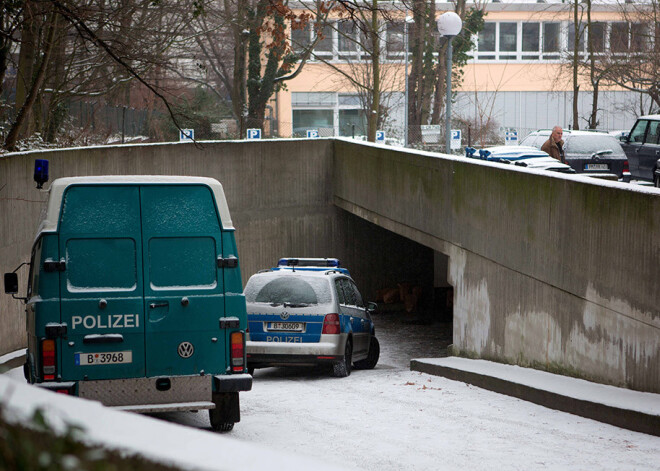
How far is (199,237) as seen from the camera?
8469mm

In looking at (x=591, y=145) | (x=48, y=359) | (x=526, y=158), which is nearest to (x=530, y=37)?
(x=591, y=145)

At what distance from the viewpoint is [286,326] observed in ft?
44.6

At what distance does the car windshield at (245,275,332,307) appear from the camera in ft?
45.0

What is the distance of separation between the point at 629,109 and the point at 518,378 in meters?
50.8

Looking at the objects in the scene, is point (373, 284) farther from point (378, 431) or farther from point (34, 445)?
point (34, 445)

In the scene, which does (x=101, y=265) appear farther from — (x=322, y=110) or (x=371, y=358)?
(x=322, y=110)

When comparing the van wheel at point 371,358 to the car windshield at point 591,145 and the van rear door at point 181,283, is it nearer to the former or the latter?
the van rear door at point 181,283

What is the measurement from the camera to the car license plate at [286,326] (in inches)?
535

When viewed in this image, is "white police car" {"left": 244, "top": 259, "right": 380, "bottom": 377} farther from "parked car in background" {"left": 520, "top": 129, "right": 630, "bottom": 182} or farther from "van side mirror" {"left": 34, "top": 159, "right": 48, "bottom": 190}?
"parked car in background" {"left": 520, "top": 129, "right": 630, "bottom": 182}

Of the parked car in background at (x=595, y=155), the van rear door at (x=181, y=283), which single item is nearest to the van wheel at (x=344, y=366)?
the van rear door at (x=181, y=283)

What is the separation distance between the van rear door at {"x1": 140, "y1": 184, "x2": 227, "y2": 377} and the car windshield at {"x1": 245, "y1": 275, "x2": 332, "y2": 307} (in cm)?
521

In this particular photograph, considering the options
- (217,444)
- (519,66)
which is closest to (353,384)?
(217,444)

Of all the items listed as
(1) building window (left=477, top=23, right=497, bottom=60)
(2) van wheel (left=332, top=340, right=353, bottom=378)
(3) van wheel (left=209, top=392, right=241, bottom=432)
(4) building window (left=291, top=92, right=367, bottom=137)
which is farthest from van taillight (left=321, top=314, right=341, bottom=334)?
(1) building window (left=477, top=23, right=497, bottom=60)

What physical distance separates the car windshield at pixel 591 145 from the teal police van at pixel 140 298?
1866 centimetres
